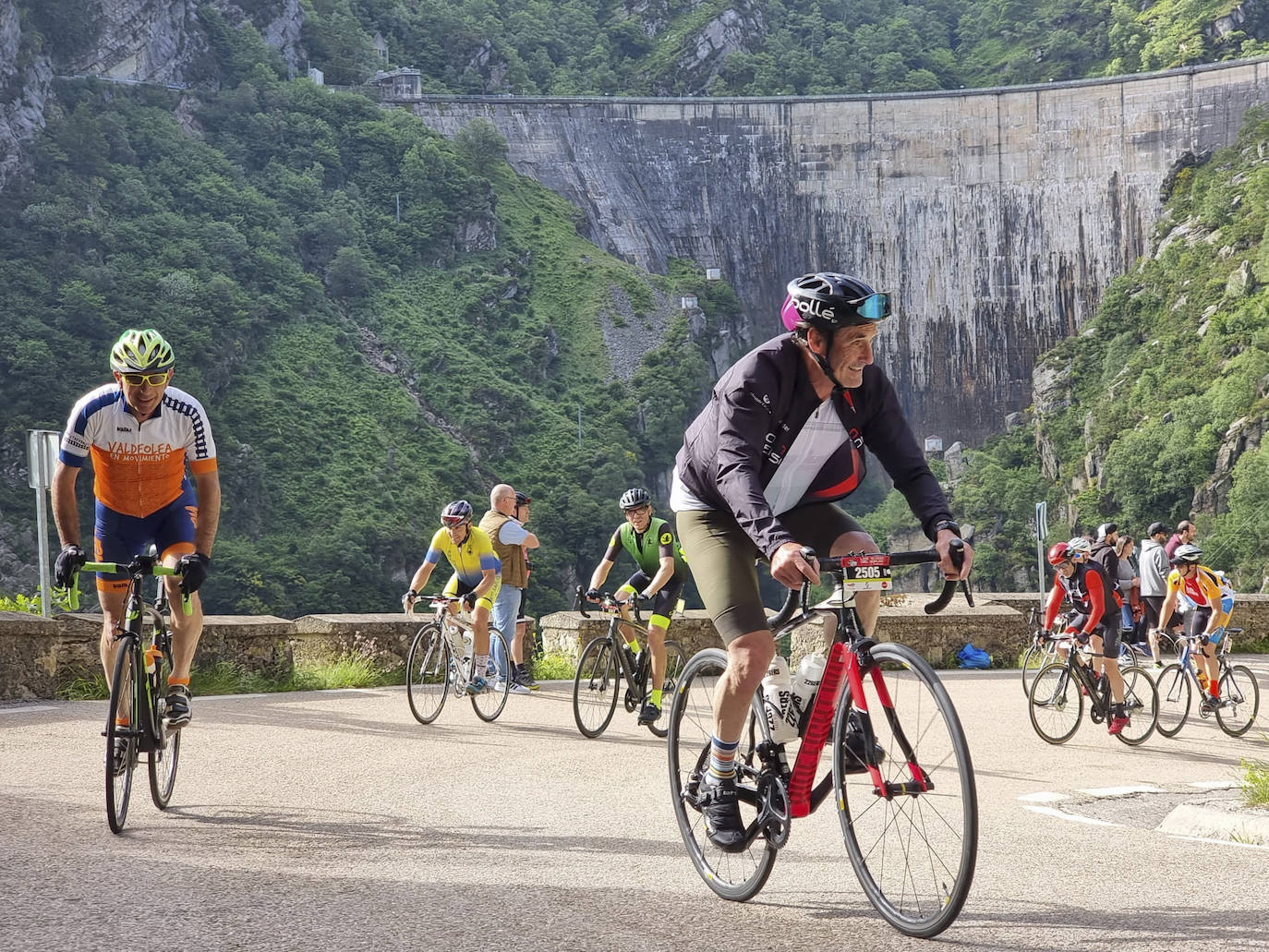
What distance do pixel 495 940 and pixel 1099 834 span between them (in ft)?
8.89

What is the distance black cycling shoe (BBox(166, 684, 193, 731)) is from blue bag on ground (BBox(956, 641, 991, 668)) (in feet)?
37.4

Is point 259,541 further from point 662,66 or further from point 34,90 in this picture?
point 662,66

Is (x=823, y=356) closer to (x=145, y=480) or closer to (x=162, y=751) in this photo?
(x=145, y=480)

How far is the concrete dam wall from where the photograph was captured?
239ft

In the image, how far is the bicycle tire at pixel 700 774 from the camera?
4.14 meters

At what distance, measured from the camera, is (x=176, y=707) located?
553cm

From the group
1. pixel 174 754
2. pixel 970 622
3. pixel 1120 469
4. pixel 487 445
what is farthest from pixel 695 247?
pixel 174 754

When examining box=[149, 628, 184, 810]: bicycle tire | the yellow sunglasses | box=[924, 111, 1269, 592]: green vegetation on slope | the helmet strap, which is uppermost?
box=[924, 111, 1269, 592]: green vegetation on slope

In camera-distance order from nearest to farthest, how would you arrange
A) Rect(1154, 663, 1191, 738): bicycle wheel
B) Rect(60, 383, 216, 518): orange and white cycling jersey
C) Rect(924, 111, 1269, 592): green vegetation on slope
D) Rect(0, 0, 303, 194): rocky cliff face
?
Rect(60, 383, 216, 518): orange and white cycling jersey → Rect(1154, 663, 1191, 738): bicycle wheel → Rect(924, 111, 1269, 592): green vegetation on slope → Rect(0, 0, 303, 194): rocky cliff face

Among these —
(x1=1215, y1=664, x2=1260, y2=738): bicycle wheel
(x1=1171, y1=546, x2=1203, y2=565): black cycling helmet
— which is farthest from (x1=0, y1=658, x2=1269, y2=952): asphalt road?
(x1=1171, y1=546, x2=1203, y2=565): black cycling helmet

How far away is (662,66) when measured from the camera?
103 meters

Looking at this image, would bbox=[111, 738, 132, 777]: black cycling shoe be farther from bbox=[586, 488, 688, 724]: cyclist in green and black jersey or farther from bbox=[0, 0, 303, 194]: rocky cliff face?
bbox=[0, 0, 303, 194]: rocky cliff face

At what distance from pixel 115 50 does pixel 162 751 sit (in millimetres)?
90971

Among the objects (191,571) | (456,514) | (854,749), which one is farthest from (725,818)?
(456,514)
